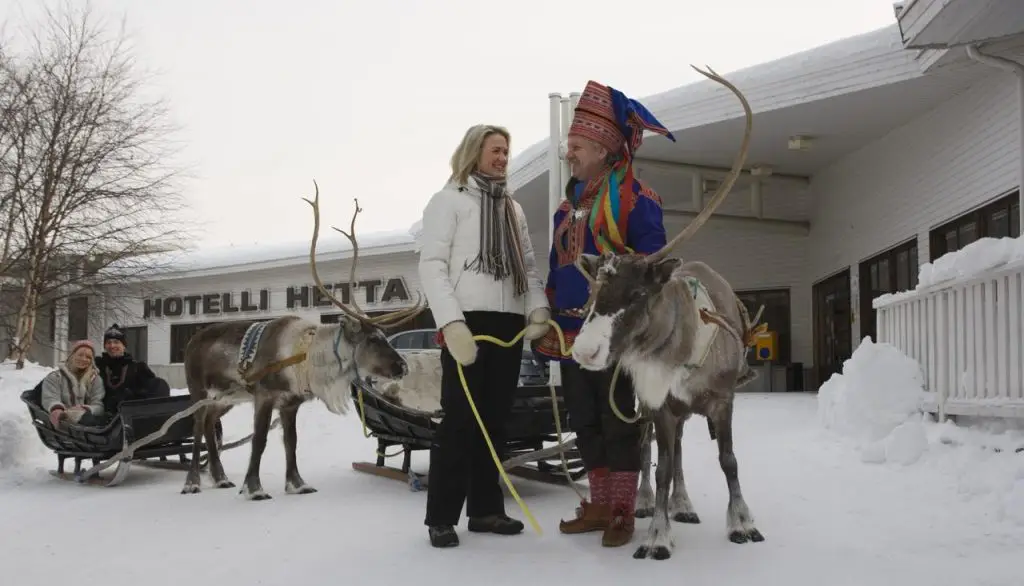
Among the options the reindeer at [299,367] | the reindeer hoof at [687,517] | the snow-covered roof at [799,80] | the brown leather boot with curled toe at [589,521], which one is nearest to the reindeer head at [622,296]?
the brown leather boot with curled toe at [589,521]

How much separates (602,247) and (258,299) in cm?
2072

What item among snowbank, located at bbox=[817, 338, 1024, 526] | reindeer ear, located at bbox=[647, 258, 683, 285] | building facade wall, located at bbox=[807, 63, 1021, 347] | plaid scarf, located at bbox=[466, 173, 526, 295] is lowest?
snowbank, located at bbox=[817, 338, 1024, 526]

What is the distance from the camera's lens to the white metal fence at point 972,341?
5.94 metres

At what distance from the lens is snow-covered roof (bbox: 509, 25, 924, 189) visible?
946cm

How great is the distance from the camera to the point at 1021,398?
580 cm

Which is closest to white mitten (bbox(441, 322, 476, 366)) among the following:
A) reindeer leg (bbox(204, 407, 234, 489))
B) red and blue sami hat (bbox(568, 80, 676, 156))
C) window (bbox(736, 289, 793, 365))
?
red and blue sami hat (bbox(568, 80, 676, 156))

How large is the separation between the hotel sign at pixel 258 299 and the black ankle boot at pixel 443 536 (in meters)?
16.5

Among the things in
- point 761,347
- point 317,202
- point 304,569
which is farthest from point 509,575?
point 761,347

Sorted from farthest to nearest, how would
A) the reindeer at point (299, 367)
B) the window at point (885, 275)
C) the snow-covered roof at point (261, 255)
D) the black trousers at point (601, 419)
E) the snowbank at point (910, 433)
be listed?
the snow-covered roof at point (261, 255)
the window at point (885, 275)
the reindeer at point (299, 367)
the snowbank at point (910, 433)
the black trousers at point (601, 419)

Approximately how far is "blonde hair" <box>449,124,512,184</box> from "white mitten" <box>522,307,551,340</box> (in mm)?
743

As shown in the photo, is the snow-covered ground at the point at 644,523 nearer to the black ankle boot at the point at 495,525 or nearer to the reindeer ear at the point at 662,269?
the black ankle boot at the point at 495,525

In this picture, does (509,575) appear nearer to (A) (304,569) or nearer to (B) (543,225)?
(A) (304,569)

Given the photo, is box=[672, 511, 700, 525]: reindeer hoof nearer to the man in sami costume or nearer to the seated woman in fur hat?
the man in sami costume

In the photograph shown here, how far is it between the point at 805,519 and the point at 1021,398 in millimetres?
2283
